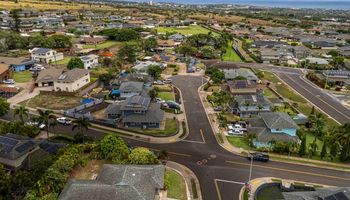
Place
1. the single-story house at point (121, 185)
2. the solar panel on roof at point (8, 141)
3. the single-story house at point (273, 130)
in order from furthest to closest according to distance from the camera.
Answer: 1. the single-story house at point (273, 130)
2. the solar panel on roof at point (8, 141)
3. the single-story house at point (121, 185)

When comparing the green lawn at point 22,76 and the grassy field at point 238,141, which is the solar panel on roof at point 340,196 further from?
the green lawn at point 22,76

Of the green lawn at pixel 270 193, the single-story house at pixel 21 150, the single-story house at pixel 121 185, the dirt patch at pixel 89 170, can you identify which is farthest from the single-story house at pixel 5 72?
the green lawn at pixel 270 193

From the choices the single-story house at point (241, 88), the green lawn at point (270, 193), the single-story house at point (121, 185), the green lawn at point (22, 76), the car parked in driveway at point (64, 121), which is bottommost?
the green lawn at point (270, 193)

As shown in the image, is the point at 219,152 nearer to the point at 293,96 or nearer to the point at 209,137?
the point at 209,137

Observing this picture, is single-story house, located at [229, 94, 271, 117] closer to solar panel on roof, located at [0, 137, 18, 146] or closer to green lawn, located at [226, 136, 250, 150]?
green lawn, located at [226, 136, 250, 150]

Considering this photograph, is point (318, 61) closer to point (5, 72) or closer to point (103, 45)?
point (103, 45)

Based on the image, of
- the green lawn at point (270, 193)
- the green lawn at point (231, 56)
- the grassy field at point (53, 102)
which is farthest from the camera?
the green lawn at point (231, 56)

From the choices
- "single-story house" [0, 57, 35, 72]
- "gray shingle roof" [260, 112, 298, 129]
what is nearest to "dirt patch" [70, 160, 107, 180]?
"gray shingle roof" [260, 112, 298, 129]

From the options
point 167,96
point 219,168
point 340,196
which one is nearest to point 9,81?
point 167,96
